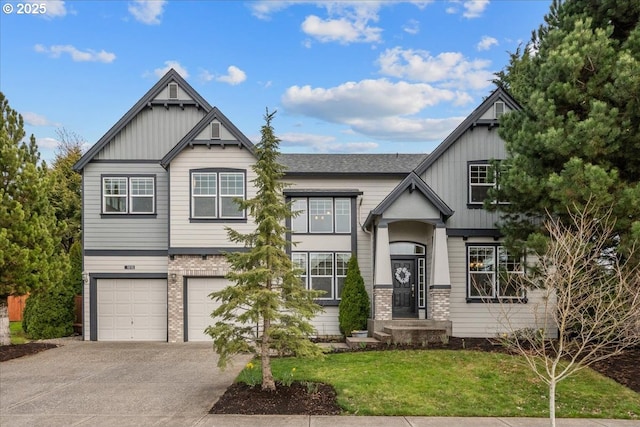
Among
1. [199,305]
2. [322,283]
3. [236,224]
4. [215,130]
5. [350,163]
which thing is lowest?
[199,305]

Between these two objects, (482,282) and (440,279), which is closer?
(440,279)

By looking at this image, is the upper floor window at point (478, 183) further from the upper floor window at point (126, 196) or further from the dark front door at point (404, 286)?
the upper floor window at point (126, 196)

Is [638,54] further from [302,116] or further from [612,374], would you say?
[302,116]

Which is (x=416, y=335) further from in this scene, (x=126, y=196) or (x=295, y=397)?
(x=126, y=196)

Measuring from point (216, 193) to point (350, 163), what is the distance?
511 cm

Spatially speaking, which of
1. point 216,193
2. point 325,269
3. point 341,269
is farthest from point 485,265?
point 216,193

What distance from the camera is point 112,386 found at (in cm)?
926

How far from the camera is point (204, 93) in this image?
619 inches

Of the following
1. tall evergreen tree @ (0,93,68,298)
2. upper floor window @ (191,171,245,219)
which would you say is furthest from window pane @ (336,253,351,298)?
tall evergreen tree @ (0,93,68,298)

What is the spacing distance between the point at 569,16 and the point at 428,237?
750 cm

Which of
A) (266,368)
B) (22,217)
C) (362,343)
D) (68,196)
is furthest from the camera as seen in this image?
(68,196)

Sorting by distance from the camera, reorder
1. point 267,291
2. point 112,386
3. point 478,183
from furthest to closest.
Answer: point 478,183
point 112,386
point 267,291

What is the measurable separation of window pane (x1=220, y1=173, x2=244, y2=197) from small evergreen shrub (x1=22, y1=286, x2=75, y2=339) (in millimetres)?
6617

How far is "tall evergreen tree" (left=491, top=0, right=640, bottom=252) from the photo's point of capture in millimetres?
9984
